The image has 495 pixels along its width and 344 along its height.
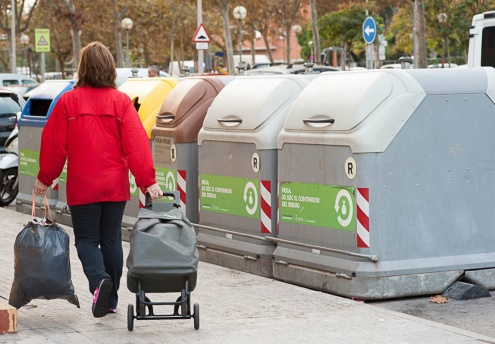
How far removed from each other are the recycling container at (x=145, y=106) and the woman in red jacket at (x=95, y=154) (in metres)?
3.88

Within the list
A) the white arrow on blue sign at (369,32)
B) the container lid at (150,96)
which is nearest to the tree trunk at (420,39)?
the white arrow on blue sign at (369,32)

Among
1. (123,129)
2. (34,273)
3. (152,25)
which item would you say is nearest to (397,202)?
(123,129)

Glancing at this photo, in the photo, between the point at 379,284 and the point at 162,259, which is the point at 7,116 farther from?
the point at 162,259

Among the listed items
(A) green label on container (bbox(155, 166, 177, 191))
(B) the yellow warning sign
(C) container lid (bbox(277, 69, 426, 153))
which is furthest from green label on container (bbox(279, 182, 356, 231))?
(B) the yellow warning sign

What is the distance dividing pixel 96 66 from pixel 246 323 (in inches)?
72.4

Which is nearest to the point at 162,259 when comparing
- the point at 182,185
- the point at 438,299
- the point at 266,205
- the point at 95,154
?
the point at 95,154

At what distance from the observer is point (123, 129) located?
22.4 feet

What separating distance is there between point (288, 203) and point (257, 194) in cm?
46

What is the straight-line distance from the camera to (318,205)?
8.10m

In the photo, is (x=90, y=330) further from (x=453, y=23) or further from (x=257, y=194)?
(x=453, y=23)

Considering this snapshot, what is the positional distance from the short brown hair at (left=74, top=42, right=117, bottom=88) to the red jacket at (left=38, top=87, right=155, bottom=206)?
0.21 ft

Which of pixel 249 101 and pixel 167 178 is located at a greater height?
pixel 249 101

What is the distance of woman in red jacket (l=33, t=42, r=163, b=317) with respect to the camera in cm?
678

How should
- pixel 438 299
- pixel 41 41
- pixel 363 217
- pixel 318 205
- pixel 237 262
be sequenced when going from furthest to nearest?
pixel 41 41, pixel 237 262, pixel 318 205, pixel 438 299, pixel 363 217
